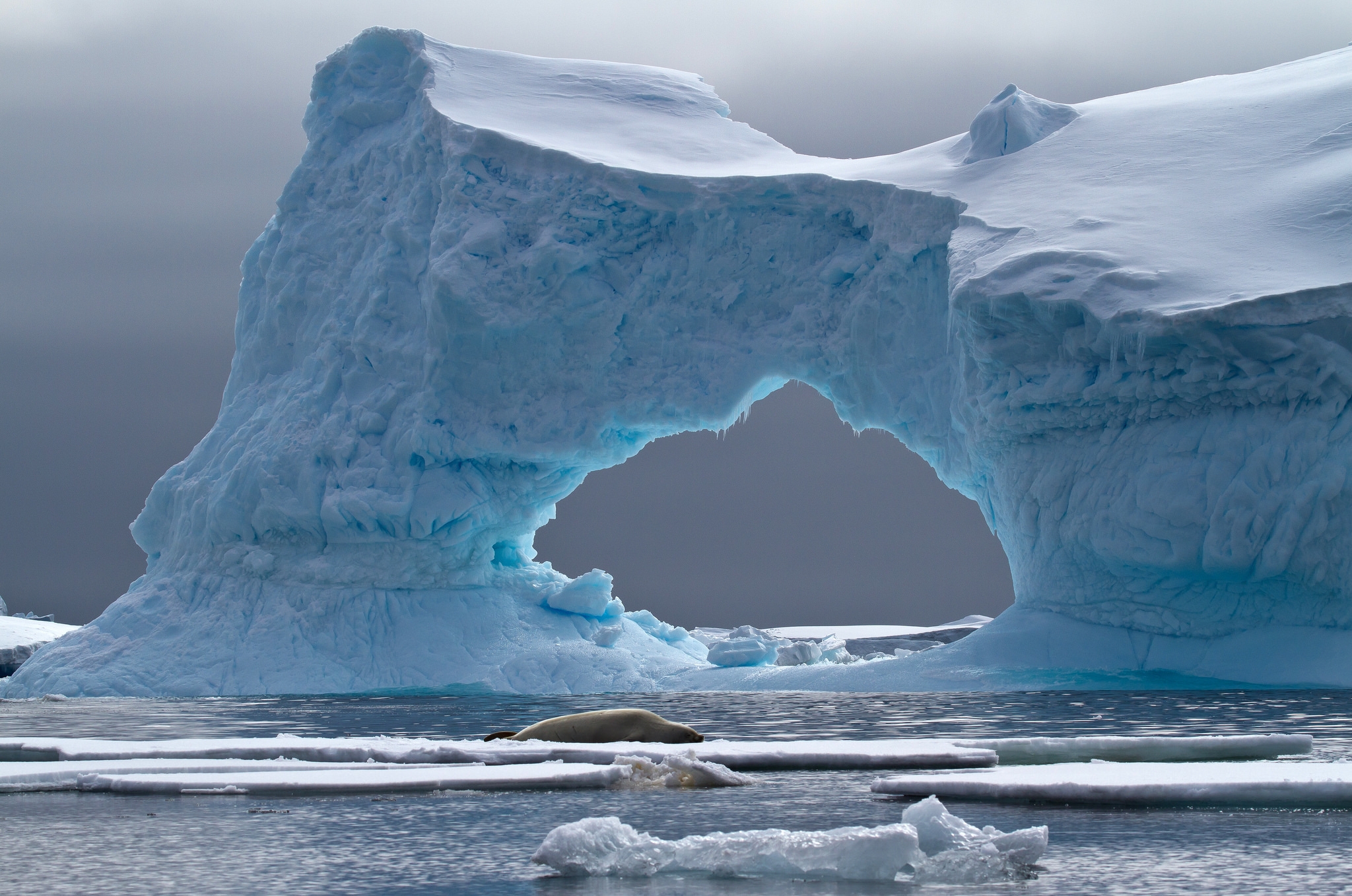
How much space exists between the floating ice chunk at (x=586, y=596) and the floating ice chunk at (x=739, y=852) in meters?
15.2

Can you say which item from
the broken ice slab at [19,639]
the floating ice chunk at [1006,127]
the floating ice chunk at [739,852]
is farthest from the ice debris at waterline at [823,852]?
Result: the broken ice slab at [19,639]

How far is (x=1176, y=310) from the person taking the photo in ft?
43.5

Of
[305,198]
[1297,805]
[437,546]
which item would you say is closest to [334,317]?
[305,198]

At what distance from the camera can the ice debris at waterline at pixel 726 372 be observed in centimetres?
1387

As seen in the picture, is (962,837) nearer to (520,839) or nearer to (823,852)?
(823,852)

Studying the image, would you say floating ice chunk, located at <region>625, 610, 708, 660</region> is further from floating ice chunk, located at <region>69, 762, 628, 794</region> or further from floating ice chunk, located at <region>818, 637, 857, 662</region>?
floating ice chunk, located at <region>69, 762, 628, 794</region>

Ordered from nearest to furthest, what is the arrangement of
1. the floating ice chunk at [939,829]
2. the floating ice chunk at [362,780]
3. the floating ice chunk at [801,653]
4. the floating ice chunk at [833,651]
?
1. the floating ice chunk at [939,829]
2. the floating ice chunk at [362,780]
3. the floating ice chunk at [801,653]
4. the floating ice chunk at [833,651]

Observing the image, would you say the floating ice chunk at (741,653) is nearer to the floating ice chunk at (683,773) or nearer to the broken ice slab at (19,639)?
the floating ice chunk at (683,773)

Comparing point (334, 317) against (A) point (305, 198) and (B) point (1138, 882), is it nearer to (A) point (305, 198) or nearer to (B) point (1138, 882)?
(A) point (305, 198)

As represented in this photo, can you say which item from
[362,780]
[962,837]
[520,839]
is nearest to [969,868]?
[962,837]

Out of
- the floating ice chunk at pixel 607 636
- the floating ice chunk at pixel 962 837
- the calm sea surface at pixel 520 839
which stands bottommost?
the calm sea surface at pixel 520 839

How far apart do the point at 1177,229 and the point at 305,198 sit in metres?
12.6

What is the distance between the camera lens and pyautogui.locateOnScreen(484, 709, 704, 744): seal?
7.25 m

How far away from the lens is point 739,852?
11.2 feet
